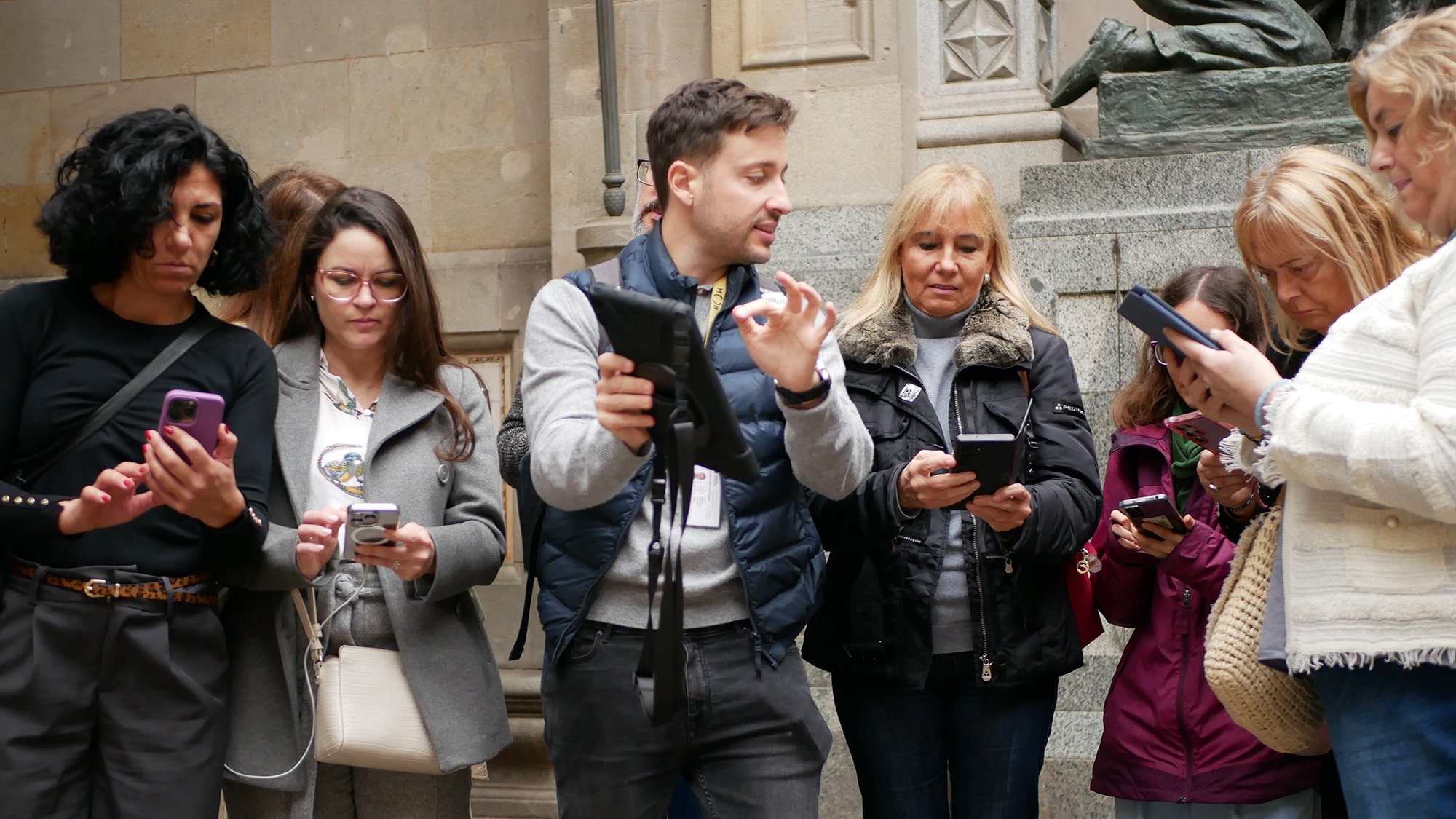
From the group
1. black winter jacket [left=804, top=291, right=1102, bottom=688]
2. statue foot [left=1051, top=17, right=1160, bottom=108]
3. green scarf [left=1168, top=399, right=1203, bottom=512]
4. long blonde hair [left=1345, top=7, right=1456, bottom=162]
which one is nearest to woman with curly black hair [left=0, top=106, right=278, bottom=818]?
black winter jacket [left=804, top=291, right=1102, bottom=688]

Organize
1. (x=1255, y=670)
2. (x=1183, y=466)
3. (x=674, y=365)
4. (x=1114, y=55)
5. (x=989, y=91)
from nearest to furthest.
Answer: (x=674, y=365) < (x=1255, y=670) < (x=1183, y=466) < (x=1114, y=55) < (x=989, y=91)

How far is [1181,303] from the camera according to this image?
3693mm

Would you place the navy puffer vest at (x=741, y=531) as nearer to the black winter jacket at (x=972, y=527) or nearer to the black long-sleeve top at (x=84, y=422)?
the black winter jacket at (x=972, y=527)

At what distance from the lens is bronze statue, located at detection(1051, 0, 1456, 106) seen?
5219 mm

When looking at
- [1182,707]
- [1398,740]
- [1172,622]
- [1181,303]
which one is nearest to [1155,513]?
[1172,622]

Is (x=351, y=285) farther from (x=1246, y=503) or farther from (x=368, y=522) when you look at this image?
(x=1246, y=503)

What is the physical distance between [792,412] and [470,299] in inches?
189

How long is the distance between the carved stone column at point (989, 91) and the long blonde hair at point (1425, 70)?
329 centimetres

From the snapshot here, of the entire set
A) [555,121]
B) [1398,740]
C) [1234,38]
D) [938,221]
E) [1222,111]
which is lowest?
[1398,740]

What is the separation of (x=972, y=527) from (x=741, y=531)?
709 millimetres

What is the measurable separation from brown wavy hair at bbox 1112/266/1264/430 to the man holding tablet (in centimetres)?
94

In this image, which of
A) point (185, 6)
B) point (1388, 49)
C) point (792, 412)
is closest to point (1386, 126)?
point (1388, 49)

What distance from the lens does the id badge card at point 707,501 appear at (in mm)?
2959

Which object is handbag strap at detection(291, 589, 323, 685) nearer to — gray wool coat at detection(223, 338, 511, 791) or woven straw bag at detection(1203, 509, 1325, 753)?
gray wool coat at detection(223, 338, 511, 791)
